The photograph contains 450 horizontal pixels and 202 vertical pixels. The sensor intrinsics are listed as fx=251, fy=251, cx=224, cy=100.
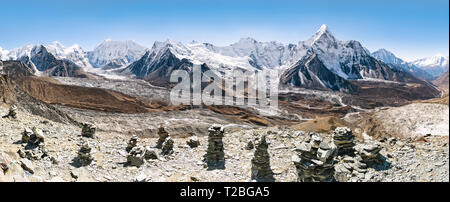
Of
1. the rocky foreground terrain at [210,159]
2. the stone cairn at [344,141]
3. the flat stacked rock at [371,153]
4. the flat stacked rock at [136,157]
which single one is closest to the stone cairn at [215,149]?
the rocky foreground terrain at [210,159]

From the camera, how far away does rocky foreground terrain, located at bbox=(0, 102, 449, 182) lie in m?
10.7

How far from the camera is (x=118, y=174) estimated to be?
12.3 meters

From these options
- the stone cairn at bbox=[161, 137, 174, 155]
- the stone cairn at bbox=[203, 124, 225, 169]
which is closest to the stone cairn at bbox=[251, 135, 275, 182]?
the stone cairn at bbox=[203, 124, 225, 169]

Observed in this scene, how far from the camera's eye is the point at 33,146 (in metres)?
12.1

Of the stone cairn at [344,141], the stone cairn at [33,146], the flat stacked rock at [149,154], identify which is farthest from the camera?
the stone cairn at [344,141]

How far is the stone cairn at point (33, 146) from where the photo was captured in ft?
36.1

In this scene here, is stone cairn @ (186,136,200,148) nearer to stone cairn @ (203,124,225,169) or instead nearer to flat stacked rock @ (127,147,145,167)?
stone cairn @ (203,124,225,169)

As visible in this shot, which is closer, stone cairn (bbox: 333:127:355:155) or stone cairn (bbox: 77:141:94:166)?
stone cairn (bbox: 77:141:94:166)

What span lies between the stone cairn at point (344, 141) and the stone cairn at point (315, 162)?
4.86 meters

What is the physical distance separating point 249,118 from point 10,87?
49555mm

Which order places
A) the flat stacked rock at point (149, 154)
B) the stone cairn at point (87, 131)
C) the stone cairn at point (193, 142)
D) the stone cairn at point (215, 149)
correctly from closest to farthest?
the flat stacked rock at point (149, 154)
the stone cairn at point (215, 149)
the stone cairn at point (87, 131)
the stone cairn at point (193, 142)

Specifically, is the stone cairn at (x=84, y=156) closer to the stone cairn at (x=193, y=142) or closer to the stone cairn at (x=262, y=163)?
the stone cairn at (x=193, y=142)
